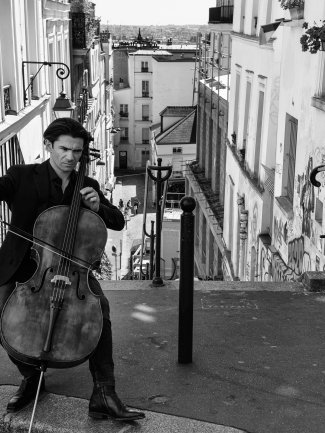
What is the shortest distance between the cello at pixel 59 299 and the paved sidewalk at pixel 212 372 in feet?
1.64

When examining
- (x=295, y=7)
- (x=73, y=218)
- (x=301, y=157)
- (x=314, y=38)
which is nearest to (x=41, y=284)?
(x=73, y=218)

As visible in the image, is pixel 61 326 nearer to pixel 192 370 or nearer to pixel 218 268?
pixel 192 370

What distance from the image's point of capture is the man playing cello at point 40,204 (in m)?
3.93

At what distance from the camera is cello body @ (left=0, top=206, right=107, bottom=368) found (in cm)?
366

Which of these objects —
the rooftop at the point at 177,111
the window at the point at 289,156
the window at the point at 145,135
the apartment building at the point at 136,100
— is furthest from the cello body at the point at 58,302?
the window at the point at 145,135

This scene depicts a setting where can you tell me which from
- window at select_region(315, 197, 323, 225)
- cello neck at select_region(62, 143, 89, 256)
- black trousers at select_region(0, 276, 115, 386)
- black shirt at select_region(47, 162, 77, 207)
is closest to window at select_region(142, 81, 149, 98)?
window at select_region(315, 197, 323, 225)

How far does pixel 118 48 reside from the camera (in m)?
67.0

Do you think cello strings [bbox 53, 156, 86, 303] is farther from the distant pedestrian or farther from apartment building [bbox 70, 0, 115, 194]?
the distant pedestrian

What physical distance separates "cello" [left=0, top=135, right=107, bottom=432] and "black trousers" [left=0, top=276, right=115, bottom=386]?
18 centimetres

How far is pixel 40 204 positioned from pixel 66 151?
1.17 feet

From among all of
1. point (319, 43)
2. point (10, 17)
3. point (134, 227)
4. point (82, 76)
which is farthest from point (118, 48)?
point (319, 43)

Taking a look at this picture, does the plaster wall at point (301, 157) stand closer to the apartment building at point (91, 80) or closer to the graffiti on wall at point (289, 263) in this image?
the graffiti on wall at point (289, 263)

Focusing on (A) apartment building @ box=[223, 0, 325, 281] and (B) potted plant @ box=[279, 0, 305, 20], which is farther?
(B) potted plant @ box=[279, 0, 305, 20]

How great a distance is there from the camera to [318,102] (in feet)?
29.4
